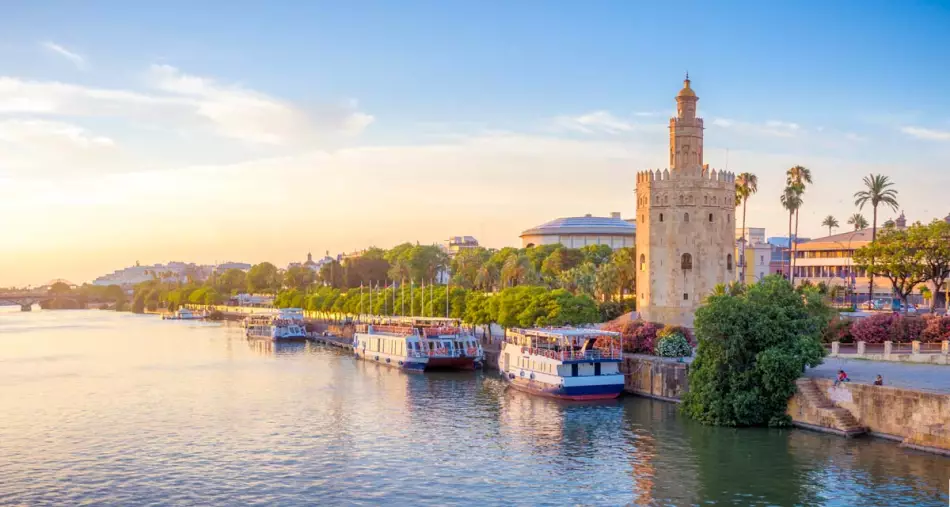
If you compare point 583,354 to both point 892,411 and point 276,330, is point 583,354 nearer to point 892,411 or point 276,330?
point 892,411

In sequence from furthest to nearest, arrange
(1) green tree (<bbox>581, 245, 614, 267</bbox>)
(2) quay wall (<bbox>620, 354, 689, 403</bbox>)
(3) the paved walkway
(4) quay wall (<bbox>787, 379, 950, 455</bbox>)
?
1. (1) green tree (<bbox>581, 245, 614, 267</bbox>)
2. (2) quay wall (<bbox>620, 354, 689, 403</bbox>)
3. (3) the paved walkway
4. (4) quay wall (<bbox>787, 379, 950, 455</bbox>)

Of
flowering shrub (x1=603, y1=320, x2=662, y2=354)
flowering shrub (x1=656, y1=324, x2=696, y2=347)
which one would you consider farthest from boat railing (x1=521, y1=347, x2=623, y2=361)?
flowering shrub (x1=656, y1=324, x2=696, y2=347)

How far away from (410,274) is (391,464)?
12921 cm

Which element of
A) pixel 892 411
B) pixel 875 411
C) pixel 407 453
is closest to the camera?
pixel 892 411

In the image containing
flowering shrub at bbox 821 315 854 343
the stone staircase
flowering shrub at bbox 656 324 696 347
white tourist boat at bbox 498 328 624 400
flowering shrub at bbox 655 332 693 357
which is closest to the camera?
the stone staircase

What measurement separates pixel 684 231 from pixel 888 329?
24.2 meters

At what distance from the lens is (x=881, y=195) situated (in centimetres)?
8975

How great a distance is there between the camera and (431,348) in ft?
268

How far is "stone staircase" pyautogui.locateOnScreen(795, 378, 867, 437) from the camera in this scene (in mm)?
43656

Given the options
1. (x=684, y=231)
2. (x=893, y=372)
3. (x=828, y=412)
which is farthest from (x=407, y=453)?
(x=684, y=231)

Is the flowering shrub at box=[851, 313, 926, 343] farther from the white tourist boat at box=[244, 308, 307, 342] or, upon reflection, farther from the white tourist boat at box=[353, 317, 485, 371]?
the white tourist boat at box=[244, 308, 307, 342]

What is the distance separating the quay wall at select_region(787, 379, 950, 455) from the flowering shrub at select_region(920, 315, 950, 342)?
522 inches

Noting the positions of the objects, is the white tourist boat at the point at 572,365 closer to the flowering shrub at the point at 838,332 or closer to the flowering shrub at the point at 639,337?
the flowering shrub at the point at 639,337

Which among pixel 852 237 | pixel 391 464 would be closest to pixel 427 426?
pixel 391 464
